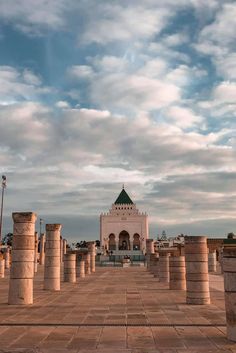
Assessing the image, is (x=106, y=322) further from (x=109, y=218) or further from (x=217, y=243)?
(x=109, y=218)

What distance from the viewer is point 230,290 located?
6477 mm

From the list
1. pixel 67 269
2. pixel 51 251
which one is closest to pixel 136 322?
pixel 51 251

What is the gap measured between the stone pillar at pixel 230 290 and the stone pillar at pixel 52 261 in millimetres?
10216

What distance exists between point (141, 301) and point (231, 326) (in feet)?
18.4

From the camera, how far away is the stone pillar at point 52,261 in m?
15.7

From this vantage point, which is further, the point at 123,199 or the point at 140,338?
the point at 123,199

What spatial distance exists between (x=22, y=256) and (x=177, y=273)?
21.4 ft

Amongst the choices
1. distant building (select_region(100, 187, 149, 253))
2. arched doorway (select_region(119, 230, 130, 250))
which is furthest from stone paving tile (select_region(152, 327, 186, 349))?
arched doorway (select_region(119, 230, 130, 250))

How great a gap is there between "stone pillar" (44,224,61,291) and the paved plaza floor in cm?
398

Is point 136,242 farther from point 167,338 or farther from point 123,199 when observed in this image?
point 167,338

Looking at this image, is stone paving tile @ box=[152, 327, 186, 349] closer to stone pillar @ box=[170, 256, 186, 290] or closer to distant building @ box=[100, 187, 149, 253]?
stone pillar @ box=[170, 256, 186, 290]

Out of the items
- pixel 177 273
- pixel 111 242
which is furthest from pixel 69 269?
pixel 111 242

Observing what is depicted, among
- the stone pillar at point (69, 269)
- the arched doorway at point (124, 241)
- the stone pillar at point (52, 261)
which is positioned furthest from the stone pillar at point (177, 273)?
the arched doorway at point (124, 241)

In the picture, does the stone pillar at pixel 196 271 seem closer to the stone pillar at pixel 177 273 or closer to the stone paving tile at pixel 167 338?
the stone pillar at pixel 177 273
